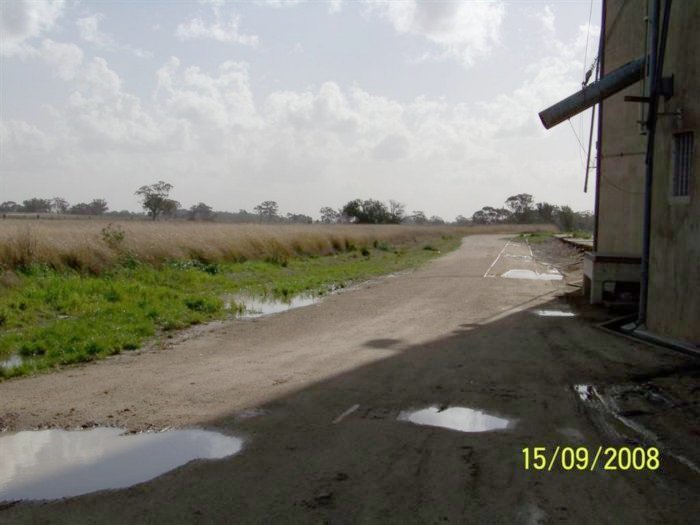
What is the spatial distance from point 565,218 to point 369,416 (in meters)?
103

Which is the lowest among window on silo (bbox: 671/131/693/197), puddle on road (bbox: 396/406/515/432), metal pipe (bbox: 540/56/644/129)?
puddle on road (bbox: 396/406/515/432)

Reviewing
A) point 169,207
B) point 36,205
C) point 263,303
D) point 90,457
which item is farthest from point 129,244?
point 36,205

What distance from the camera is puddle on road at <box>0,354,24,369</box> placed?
9078mm

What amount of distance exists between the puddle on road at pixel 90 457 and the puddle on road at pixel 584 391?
12.0ft

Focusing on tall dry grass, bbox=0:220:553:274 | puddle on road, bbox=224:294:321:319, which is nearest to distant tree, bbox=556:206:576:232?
tall dry grass, bbox=0:220:553:274

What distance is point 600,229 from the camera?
16.2m

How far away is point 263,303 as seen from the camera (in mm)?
16438

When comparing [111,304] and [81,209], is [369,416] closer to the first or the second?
[111,304]

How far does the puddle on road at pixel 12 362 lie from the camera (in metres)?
9.08

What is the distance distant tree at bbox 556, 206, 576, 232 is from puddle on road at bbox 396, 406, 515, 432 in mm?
95323

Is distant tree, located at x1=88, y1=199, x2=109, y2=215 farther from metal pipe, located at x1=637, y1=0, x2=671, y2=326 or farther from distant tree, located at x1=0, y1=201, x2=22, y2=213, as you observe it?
metal pipe, located at x1=637, y1=0, x2=671, y2=326

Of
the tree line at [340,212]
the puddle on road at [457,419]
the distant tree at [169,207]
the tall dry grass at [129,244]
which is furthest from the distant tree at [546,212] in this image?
the puddle on road at [457,419]

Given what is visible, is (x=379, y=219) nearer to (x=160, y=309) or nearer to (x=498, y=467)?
(x=160, y=309)

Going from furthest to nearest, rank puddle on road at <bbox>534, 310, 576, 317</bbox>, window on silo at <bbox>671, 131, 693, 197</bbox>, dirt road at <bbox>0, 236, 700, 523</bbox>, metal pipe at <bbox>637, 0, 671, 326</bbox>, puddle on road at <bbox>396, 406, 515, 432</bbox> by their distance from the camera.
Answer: puddle on road at <bbox>534, 310, 576, 317</bbox> → metal pipe at <bbox>637, 0, 671, 326</bbox> → window on silo at <bbox>671, 131, 693, 197</bbox> → puddle on road at <bbox>396, 406, 515, 432</bbox> → dirt road at <bbox>0, 236, 700, 523</bbox>
